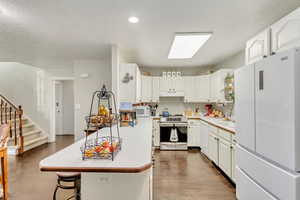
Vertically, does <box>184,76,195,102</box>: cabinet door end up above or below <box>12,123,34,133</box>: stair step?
above

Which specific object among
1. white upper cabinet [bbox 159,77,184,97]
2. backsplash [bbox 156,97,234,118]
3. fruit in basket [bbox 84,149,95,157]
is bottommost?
fruit in basket [bbox 84,149,95,157]

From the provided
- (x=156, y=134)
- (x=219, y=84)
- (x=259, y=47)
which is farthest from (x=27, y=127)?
(x=259, y=47)

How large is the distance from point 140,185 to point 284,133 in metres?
1.10

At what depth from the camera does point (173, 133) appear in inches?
196

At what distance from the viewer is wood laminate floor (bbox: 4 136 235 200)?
2594mm

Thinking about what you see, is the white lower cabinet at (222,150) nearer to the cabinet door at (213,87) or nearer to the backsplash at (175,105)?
the cabinet door at (213,87)

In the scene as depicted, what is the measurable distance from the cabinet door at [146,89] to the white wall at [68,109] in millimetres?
3549

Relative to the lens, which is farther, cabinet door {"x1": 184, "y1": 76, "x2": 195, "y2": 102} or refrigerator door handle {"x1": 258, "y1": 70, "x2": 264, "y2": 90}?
cabinet door {"x1": 184, "y1": 76, "x2": 195, "y2": 102}

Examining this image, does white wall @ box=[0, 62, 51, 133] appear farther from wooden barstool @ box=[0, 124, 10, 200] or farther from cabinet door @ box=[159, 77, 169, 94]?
wooden barstool @ box=[0, 124, 10, 200]

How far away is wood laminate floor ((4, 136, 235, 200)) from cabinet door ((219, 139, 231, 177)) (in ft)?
0.60

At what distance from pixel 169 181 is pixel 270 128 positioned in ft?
6.40

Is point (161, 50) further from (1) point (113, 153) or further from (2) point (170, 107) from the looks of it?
(1) point (113, 153)

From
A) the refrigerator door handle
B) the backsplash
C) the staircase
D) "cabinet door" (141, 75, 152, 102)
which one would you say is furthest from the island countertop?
the backsplash

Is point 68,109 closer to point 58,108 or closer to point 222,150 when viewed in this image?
point 58,108
